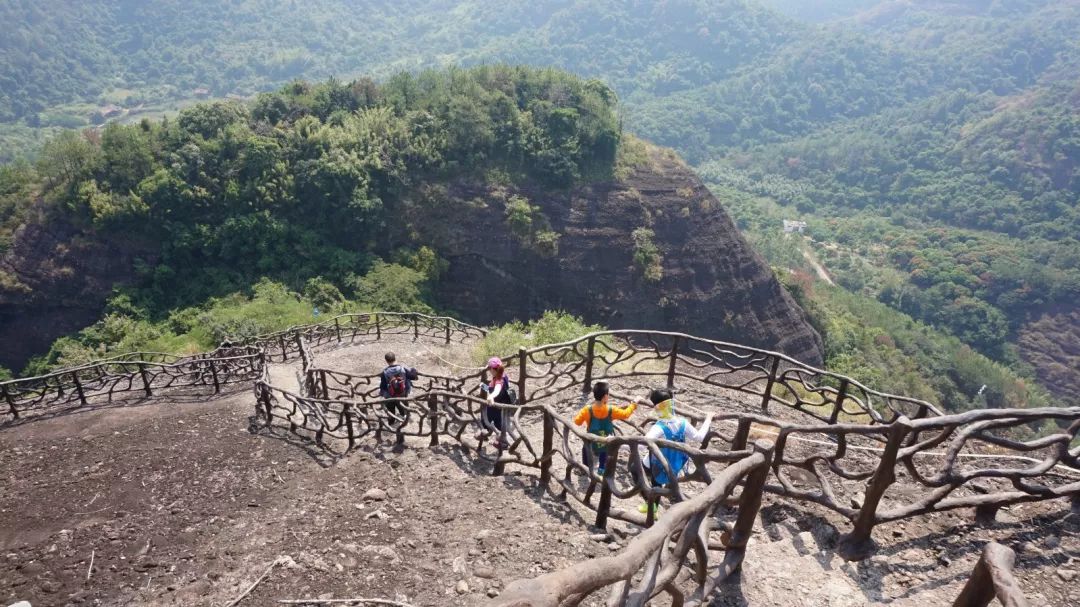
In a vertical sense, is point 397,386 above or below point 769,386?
below

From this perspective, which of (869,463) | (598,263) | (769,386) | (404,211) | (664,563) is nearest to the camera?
(664,563)

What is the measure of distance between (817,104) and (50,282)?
175 meters

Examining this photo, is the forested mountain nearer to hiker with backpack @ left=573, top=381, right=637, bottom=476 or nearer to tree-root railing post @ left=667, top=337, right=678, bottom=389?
tree-root railing post @ left=667, top=337, right=678, bottom=389

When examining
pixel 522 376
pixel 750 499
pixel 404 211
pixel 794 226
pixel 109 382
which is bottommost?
pixel 794 226

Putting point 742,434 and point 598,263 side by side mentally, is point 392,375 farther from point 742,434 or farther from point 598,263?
point 598,263

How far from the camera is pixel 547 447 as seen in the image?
6.05 m

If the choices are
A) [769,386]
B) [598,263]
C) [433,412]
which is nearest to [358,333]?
[433,412]

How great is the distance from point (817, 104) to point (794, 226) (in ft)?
265

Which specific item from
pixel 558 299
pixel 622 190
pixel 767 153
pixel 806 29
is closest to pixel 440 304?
pixel 558 299

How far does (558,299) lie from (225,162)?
20267 mm

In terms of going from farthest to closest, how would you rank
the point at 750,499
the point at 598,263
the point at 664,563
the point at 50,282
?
1. the point at 598,263
2. the point at 50,282
3. the point at 750,499
4. the point at 664,563

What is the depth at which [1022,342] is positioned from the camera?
222 ft

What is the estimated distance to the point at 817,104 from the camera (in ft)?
528

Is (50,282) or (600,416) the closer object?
(600,416)
